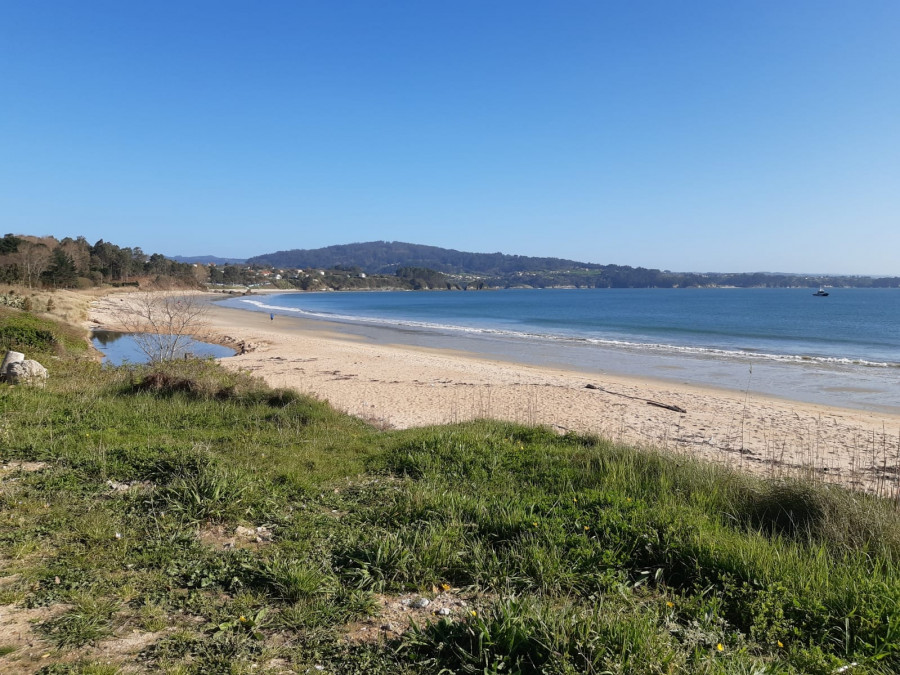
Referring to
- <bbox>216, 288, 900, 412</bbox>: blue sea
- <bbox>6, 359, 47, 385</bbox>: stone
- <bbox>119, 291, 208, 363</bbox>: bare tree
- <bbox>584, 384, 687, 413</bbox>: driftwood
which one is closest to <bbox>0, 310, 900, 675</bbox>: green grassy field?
<bbox>6, 359, 47, 385</bbox>: stone

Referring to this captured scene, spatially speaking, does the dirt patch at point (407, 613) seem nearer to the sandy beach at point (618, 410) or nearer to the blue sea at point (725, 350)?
the sandy beach at point (618, 410)

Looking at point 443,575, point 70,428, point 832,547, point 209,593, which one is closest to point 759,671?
point 443,575

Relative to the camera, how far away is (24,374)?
10461mm

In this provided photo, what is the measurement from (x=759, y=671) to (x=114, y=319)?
1855 inches

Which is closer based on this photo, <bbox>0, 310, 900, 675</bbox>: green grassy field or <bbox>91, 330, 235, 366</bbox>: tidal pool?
<bbox>0, 310, 900, 675</bbox>: green grassy field

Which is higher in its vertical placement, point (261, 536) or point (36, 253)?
point (36, 253)

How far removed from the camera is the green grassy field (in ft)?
9.87

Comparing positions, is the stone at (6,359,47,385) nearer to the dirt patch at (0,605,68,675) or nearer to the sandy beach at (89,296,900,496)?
the sandy beach at (89,296,900,496)

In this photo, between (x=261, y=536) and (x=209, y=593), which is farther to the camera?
(x=261, y=536)

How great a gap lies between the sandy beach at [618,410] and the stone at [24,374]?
5.33 metres

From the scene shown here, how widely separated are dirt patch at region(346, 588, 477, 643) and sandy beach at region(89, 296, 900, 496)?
5.07m

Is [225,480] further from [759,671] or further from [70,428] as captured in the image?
[759,671]

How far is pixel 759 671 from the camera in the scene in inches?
108

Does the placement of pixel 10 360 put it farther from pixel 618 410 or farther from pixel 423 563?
pixel 618 410
